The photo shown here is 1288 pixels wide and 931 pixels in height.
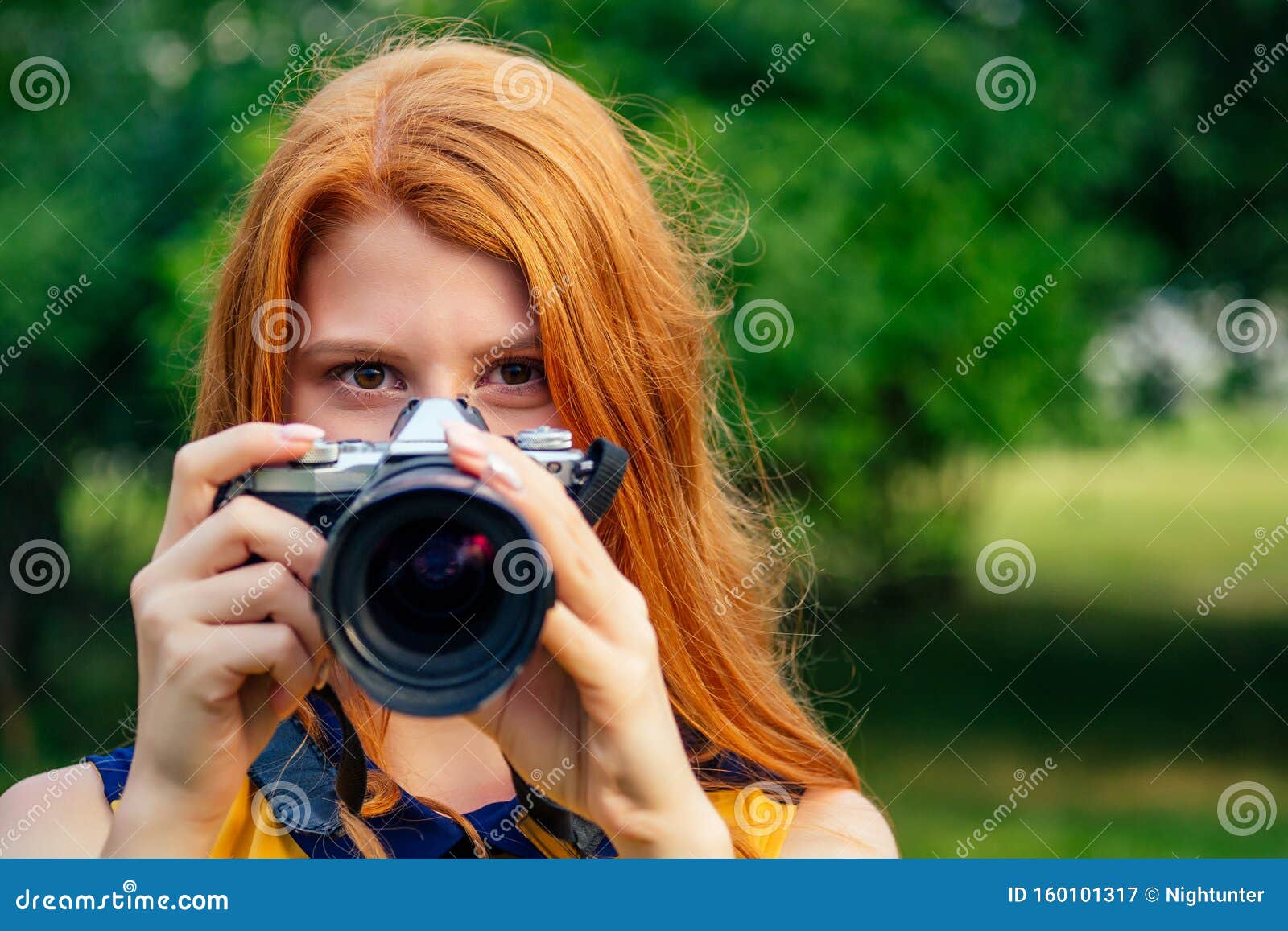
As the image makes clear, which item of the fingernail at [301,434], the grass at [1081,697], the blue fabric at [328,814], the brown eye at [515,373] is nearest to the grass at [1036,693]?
the grass at [1081,697]

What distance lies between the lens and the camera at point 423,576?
1.34 m

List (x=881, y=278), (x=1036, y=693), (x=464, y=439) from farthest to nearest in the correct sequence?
(x=1036, y=693) < (x=881, y=278) < (x=464, y=439)

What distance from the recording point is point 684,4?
4.47 meters

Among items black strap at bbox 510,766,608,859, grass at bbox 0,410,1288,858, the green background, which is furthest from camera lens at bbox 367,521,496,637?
grass at bbox 0,410,1288,858

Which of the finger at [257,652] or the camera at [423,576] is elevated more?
the camera at [423,576]

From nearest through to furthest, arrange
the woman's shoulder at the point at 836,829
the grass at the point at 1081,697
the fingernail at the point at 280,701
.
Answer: the fingernail at the point at 280,701, the woman's shoulder at the point at 836,829, the grass at the point at 1081,697

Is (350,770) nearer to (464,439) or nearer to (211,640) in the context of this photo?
(211,640)

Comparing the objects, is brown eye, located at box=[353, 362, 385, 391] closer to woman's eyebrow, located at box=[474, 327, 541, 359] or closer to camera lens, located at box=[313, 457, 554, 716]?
woman's eyebrow, located at box=[474, 327, 541, 359]

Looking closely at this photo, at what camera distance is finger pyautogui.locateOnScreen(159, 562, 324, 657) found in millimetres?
1484

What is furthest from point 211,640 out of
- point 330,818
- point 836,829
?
point 836,829

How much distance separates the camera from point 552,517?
1415 mm

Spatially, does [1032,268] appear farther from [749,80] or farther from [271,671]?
[271,671]

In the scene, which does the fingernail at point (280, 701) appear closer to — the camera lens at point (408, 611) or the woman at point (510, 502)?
the woman at point (510, 502)

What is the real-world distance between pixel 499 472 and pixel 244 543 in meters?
0.36
